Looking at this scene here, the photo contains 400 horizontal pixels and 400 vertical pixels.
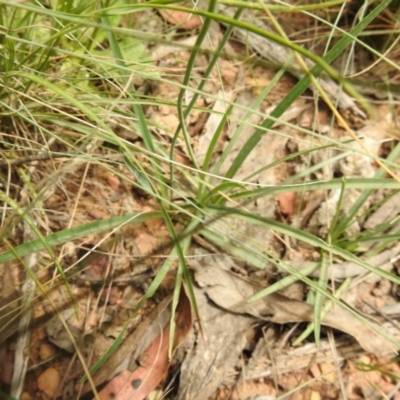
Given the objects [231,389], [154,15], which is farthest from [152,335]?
[154,15]

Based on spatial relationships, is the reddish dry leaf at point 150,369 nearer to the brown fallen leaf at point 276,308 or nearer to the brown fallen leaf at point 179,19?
the brown fallen leaf at point 276,308

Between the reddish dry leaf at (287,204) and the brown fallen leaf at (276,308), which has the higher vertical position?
the reddish dry leaf at (287,204)

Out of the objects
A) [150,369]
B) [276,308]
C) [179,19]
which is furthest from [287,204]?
[179,19]

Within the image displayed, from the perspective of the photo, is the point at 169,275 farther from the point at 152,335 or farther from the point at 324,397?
the point at 324,397

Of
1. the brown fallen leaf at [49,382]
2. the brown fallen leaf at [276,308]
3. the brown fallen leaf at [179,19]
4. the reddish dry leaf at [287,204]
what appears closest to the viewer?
the brown fallen leaf at [49,382]

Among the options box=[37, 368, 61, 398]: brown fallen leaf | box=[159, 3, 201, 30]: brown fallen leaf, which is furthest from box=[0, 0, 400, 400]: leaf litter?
box=[159, 3, 201, 30]: brown fallen leaf

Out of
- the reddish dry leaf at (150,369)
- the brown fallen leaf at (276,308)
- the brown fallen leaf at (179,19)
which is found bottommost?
the reddish dry leaf at (150,369)

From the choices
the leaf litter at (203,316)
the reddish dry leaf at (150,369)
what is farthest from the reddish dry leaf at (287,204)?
the reddish dry leaf at (150,369)
